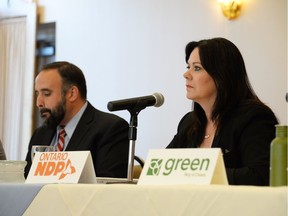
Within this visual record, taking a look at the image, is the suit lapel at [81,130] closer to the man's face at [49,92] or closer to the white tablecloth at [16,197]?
the man's face at [49,92]

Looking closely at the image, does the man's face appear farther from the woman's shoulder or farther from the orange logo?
the orange logo

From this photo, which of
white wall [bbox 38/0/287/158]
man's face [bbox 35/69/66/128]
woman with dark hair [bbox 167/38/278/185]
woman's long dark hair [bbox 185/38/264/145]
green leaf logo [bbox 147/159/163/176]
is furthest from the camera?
white wall [bbox 38/0/287/158]

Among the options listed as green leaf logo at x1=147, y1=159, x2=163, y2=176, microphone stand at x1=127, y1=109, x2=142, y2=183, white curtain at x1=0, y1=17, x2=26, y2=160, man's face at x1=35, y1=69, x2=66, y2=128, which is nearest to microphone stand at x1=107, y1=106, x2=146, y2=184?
microphone stand at x1=127, y1=109, x2=142, y2=183

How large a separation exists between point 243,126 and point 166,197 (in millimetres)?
1037

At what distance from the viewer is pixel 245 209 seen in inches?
47.2

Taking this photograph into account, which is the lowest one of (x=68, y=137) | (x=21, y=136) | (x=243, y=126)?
(x=21, y=136)

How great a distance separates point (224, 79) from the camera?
2.48 m

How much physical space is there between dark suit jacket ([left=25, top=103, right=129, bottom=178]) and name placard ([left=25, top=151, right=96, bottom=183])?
105 cm

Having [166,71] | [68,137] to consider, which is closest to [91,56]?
[166,71]

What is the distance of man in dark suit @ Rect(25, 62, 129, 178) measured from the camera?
3008mm

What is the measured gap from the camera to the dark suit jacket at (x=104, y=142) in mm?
2963

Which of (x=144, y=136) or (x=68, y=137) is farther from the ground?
(x=68, y=137)

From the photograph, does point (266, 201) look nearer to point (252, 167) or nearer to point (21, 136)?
point (252, 167)

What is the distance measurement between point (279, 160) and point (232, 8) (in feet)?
13.3
